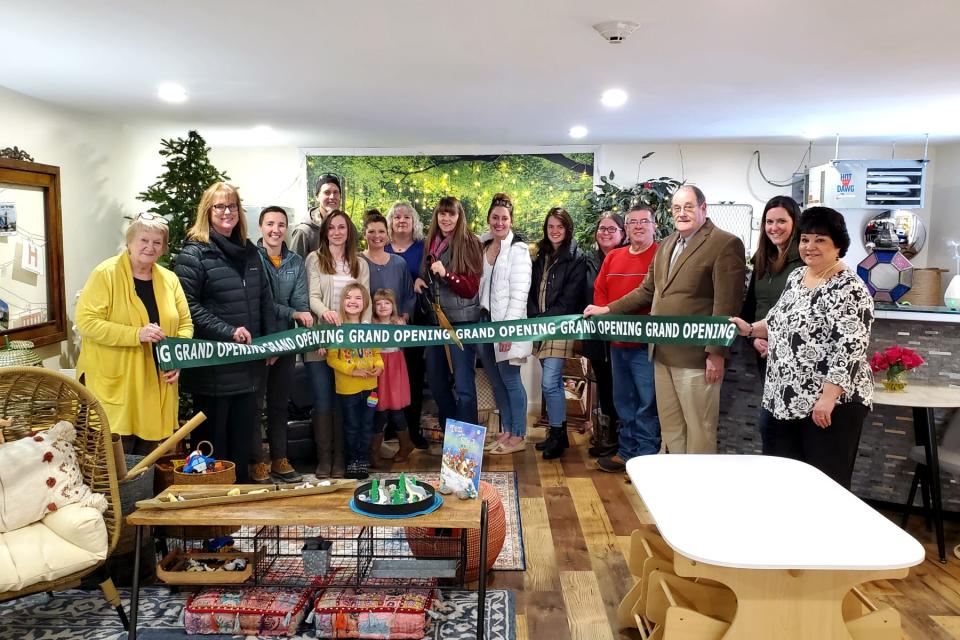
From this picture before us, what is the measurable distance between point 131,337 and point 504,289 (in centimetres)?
213

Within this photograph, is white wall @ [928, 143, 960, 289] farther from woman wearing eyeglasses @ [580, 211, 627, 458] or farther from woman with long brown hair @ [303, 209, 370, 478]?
woman with long brown hair @ [303, 209, 370, 478]

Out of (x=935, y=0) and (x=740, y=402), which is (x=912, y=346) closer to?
(x=740, y=402)

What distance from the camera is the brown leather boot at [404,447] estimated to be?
482cm

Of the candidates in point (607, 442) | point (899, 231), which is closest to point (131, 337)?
point (607, 442)

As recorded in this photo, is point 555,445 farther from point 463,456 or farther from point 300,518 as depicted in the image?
point 300,518

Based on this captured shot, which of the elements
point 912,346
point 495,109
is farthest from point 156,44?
point 912,346

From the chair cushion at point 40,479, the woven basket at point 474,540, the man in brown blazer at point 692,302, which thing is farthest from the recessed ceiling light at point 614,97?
the chair cushion at point 40,479

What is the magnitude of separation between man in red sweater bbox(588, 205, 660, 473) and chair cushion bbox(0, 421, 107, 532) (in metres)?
2.84

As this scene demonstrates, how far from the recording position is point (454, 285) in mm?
4523

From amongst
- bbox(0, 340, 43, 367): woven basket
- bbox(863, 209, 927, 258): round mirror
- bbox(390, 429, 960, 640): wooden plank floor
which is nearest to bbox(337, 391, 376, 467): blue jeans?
bbox(390, 429, 960, 640): wooden plank floor

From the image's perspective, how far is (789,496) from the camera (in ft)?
7.69

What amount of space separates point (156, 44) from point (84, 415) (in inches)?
73.6

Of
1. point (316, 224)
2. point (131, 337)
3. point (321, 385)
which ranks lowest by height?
point (321, 385)

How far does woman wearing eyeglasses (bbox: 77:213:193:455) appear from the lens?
131 inches
